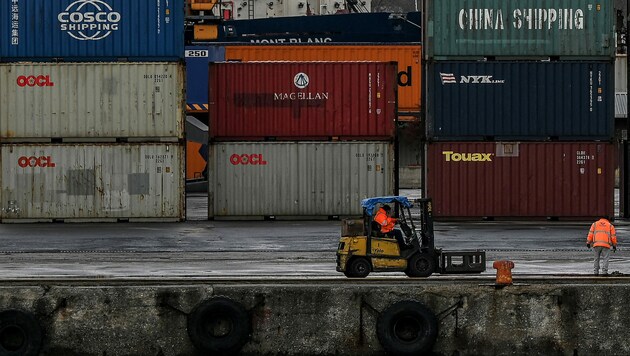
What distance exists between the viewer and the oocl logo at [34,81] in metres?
33.7

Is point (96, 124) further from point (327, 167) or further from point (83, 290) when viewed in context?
point (83, 290)

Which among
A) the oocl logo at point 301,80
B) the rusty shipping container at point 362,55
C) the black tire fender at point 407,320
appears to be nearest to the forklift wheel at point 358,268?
the black tire fender at point 407,320

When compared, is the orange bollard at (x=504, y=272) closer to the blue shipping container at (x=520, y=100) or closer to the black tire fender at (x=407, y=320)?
the black tire fender at (x=407, y=320)

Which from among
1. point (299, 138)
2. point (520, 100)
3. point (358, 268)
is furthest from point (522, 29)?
point (358, 268)

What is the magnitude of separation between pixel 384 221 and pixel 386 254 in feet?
1.81

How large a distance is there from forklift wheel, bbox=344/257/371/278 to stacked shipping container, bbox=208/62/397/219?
1596cm

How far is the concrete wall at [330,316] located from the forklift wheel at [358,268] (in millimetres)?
2626

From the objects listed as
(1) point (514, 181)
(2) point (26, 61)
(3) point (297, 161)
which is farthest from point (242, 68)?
(1) point (514, 181)

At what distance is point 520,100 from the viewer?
34688 mm

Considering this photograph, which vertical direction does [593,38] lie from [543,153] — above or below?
above

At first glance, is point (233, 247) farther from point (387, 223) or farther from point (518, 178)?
point (518, 178)

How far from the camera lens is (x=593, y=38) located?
3459 cm

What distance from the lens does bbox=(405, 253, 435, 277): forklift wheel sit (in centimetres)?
1928

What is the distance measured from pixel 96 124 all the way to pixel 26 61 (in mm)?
2678
